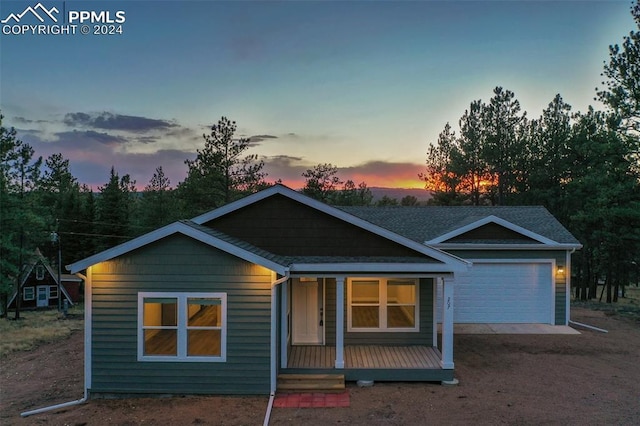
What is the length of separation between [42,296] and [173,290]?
106 ft

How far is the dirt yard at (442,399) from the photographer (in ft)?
23.5

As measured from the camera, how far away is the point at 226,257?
8250 mm

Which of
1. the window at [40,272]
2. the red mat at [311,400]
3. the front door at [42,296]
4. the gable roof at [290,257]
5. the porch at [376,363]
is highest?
the gable roof at [290,257]

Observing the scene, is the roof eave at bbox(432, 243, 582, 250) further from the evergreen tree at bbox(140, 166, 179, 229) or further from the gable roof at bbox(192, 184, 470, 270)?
the evergreen tree at bbox(140, 166, 179, 229)

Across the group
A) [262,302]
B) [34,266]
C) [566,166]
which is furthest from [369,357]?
[34,266]

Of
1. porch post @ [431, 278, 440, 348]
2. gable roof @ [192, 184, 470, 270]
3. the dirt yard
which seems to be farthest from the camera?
porch post @ [431, 278, 440, 348]

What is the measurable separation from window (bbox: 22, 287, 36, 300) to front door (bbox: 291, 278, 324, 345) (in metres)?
31.2

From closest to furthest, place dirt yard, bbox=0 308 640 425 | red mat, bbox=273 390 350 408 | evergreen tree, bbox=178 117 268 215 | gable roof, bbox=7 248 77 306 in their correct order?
1. dirt yard, bbox=0 308 640 425
2. red mat, bbox=273 390 350 408
3. gable roof, bbox=7 248 77 306
4. evergreen tree, bbox=178 117 268 215

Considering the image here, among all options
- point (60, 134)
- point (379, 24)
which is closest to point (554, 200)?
point (379, 24)

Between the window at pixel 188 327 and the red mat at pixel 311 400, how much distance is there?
1.48m

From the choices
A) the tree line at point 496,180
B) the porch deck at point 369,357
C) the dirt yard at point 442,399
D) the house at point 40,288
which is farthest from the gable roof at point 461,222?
the house at point 40,288

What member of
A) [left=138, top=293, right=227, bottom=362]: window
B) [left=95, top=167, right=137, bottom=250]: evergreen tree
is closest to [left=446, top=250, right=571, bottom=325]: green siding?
[left=138, top=293, right=227, bottom=362]: window

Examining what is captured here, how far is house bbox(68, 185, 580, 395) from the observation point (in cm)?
821

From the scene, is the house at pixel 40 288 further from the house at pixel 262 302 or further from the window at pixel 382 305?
the window at pixel 382 305
